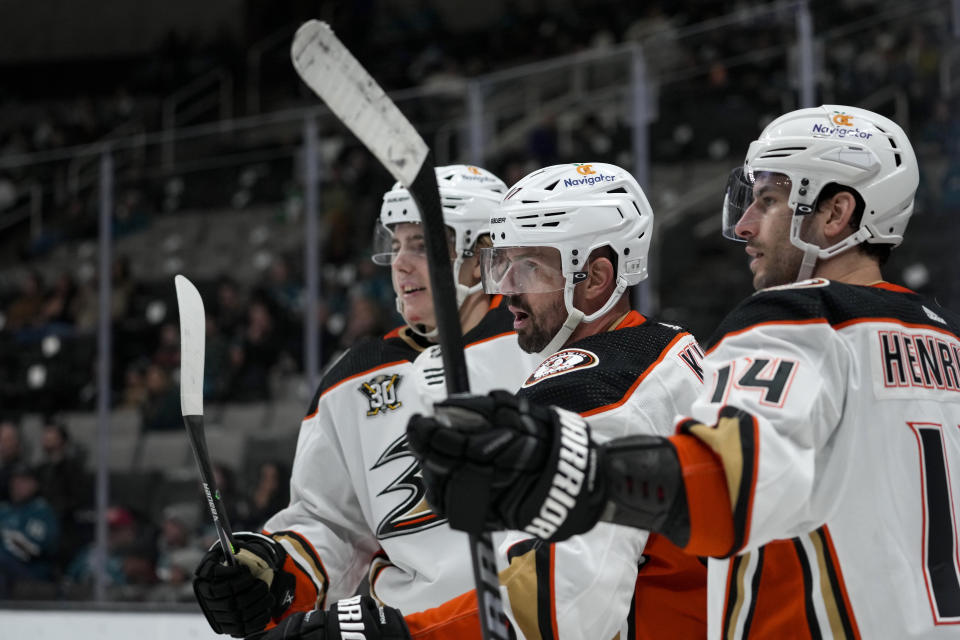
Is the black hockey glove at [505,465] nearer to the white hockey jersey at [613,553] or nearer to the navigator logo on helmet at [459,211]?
the white hockey jersey at [613,553]

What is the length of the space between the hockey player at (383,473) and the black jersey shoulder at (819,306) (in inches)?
34.8

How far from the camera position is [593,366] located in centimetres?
164

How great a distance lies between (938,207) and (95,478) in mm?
3326

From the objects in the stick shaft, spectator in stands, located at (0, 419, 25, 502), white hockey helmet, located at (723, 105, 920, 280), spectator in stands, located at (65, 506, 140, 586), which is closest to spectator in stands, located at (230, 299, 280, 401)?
spectator in stands, located at (65, 506, 140, 586)

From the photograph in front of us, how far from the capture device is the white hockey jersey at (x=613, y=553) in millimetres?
1553

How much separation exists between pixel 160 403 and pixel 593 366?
12.2ft

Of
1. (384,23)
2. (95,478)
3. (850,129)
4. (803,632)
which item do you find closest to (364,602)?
(803,632)

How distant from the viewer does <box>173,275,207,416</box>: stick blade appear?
1.88 metres

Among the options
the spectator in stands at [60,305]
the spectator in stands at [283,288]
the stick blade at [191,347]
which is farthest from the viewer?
the spectator in stands at [60,305]

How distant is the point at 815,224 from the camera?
1560 mm

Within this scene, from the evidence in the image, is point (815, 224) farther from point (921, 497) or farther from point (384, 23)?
point (384, 23)

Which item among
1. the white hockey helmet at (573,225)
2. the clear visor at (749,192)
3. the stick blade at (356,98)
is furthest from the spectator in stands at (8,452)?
the stick blade at (356,98)

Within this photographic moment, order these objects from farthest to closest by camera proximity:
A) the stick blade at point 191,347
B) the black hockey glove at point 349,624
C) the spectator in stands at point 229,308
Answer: the spectator in stands at point 229,308
the stick blade at point 191,347
the black hockey glove at point 349,624

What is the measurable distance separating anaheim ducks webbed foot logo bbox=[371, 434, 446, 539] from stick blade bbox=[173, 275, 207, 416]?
17.4 inches
